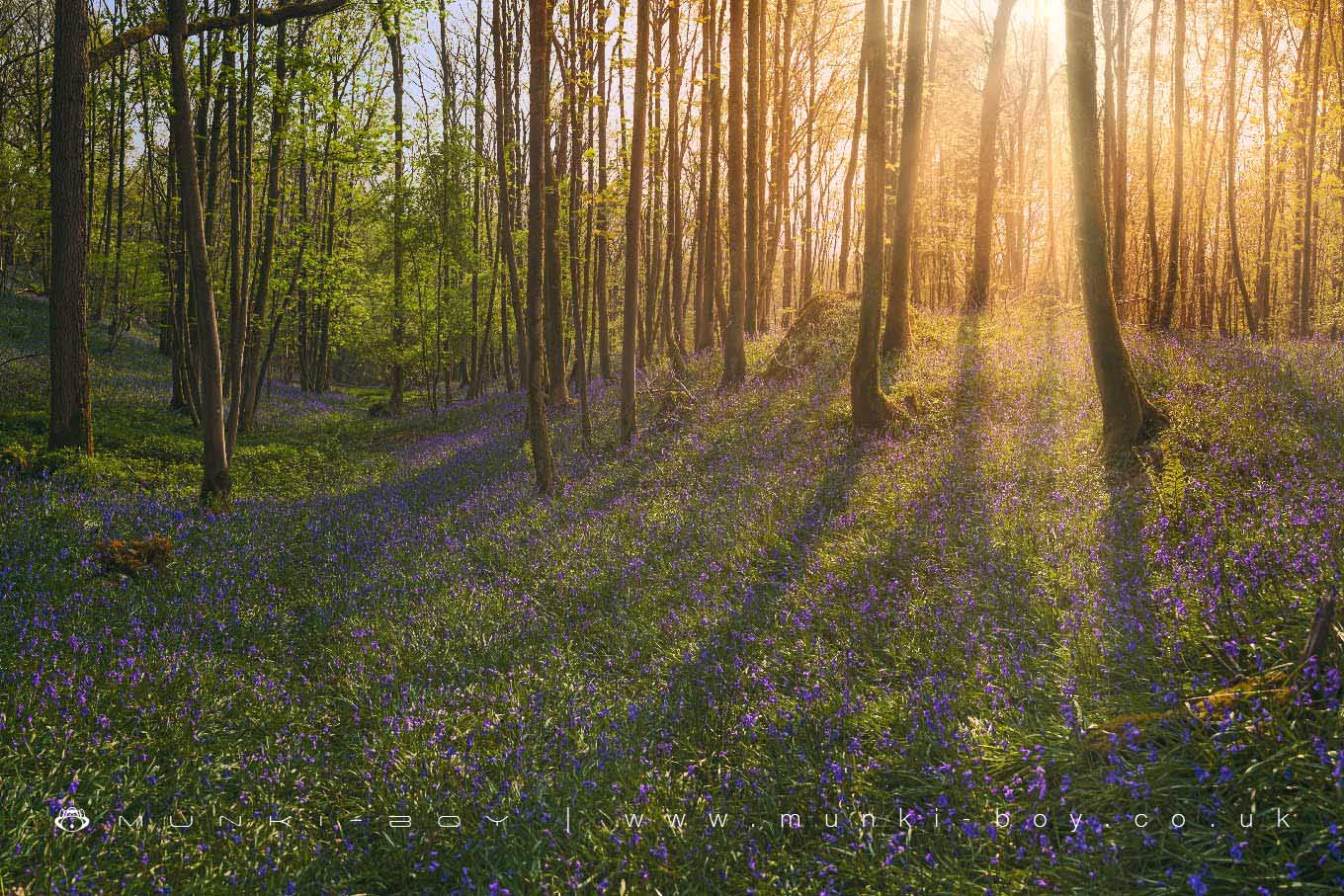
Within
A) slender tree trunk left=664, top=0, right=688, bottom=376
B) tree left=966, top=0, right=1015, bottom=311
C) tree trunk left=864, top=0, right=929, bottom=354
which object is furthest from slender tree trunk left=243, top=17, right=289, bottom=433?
tree left=966, top=0, right=1015, bottom=311

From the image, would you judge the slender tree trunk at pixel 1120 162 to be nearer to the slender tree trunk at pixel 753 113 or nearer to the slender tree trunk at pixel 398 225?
the slender tree trunk at pixel 753 113

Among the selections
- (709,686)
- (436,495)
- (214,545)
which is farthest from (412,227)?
(709,686)

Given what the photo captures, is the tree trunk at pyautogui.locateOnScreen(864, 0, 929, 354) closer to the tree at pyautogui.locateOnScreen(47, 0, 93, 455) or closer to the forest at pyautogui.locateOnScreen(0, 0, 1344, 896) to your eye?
the forest at pyautogui.locateOnScreen(0, 0, 1344, 896)

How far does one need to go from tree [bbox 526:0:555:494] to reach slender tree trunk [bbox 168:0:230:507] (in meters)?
4.84

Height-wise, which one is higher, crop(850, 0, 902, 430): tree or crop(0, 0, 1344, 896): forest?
crop(850, 0, 902, 430): tree

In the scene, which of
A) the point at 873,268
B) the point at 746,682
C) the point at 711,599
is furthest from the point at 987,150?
the point at 746,682

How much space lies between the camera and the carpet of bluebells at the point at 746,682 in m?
2.88

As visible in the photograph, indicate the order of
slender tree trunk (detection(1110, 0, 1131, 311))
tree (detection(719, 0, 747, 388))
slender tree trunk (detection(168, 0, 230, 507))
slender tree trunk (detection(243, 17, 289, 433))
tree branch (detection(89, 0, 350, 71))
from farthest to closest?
slender tree trunk (detection(1110, 0, 1131, 311)) < tree (detection(719, 0, 747, 388)) < slender tree trunk (detection(243, 17, 289, 433)) < tree branch (detection(89, 0, 350, 71)) < slender tree trunk (detection(168, 0, 230, 507))

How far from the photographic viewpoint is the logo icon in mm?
3193

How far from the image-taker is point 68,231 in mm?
11070

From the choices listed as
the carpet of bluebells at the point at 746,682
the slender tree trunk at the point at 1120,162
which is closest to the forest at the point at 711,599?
the carpet of bluebells at the point at 746,682

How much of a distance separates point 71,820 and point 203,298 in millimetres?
9521

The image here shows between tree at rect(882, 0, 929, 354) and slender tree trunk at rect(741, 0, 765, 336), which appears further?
slender tree trunk at rect(741, 0, 765, 336)

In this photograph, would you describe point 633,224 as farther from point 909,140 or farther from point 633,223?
point 909,140
